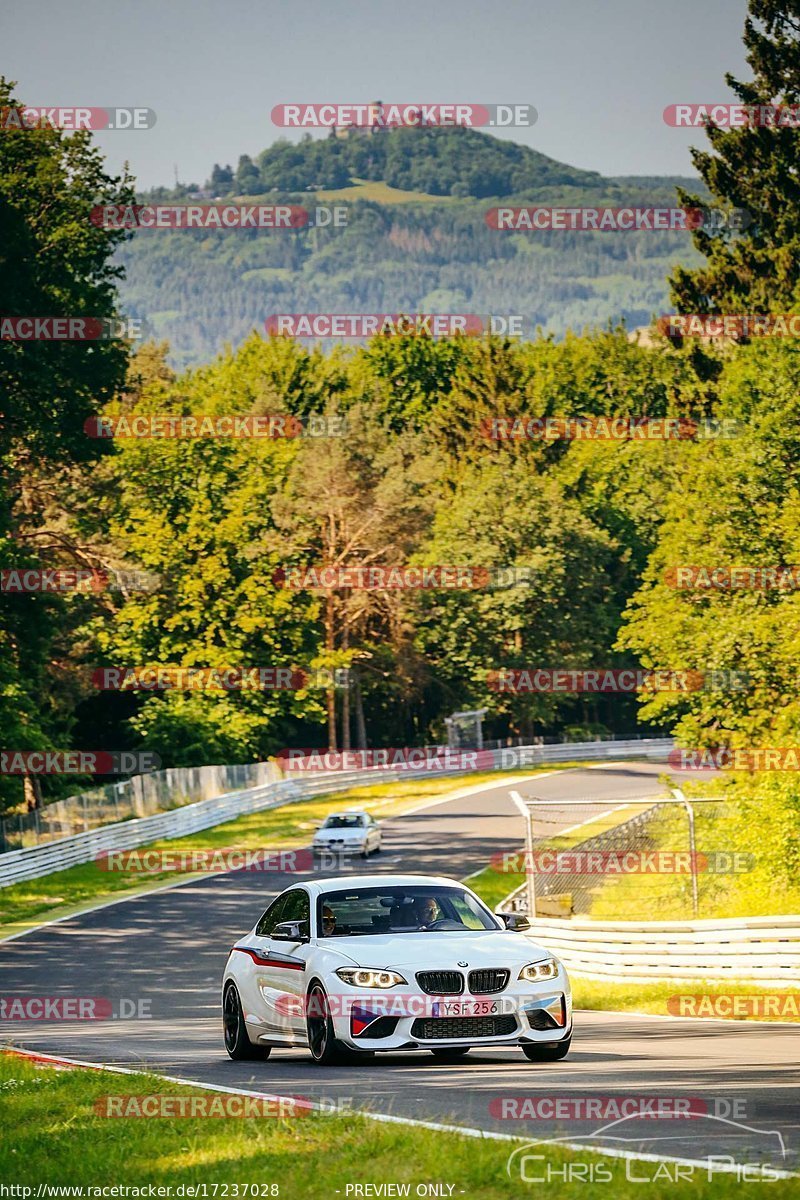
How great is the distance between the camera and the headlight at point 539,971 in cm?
1234

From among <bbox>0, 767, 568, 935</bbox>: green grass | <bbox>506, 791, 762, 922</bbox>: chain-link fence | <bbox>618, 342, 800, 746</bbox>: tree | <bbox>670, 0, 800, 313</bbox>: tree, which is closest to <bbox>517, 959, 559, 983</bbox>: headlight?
<bbox>506, 791, 762, 922</bbox>: chain-link fence

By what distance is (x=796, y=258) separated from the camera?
5759 centimetres

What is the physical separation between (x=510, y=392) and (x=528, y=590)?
50.3ft

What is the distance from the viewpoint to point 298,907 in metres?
13.9

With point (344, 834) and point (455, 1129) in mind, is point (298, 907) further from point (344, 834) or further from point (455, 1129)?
point (344, 834)

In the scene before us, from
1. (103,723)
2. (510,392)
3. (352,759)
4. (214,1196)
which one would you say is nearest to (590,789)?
(352,759)

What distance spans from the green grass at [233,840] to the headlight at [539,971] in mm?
24146

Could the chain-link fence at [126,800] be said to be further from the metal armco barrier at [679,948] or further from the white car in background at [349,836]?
the metal armco barrier at [679,948]

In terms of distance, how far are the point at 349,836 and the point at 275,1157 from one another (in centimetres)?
3778

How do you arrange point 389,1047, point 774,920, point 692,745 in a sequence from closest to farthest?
1. point 389,1047
2. point 774,920
3. point 692,745

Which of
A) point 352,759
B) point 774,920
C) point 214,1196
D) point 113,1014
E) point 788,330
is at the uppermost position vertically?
point 788,330

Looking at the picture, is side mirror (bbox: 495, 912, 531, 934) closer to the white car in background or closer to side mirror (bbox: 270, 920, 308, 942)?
side mirror (bbox: 270, 920, 308, 942)

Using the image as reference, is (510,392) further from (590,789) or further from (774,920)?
(774,920)

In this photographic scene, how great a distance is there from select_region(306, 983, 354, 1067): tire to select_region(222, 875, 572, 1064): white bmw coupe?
0.01 m
